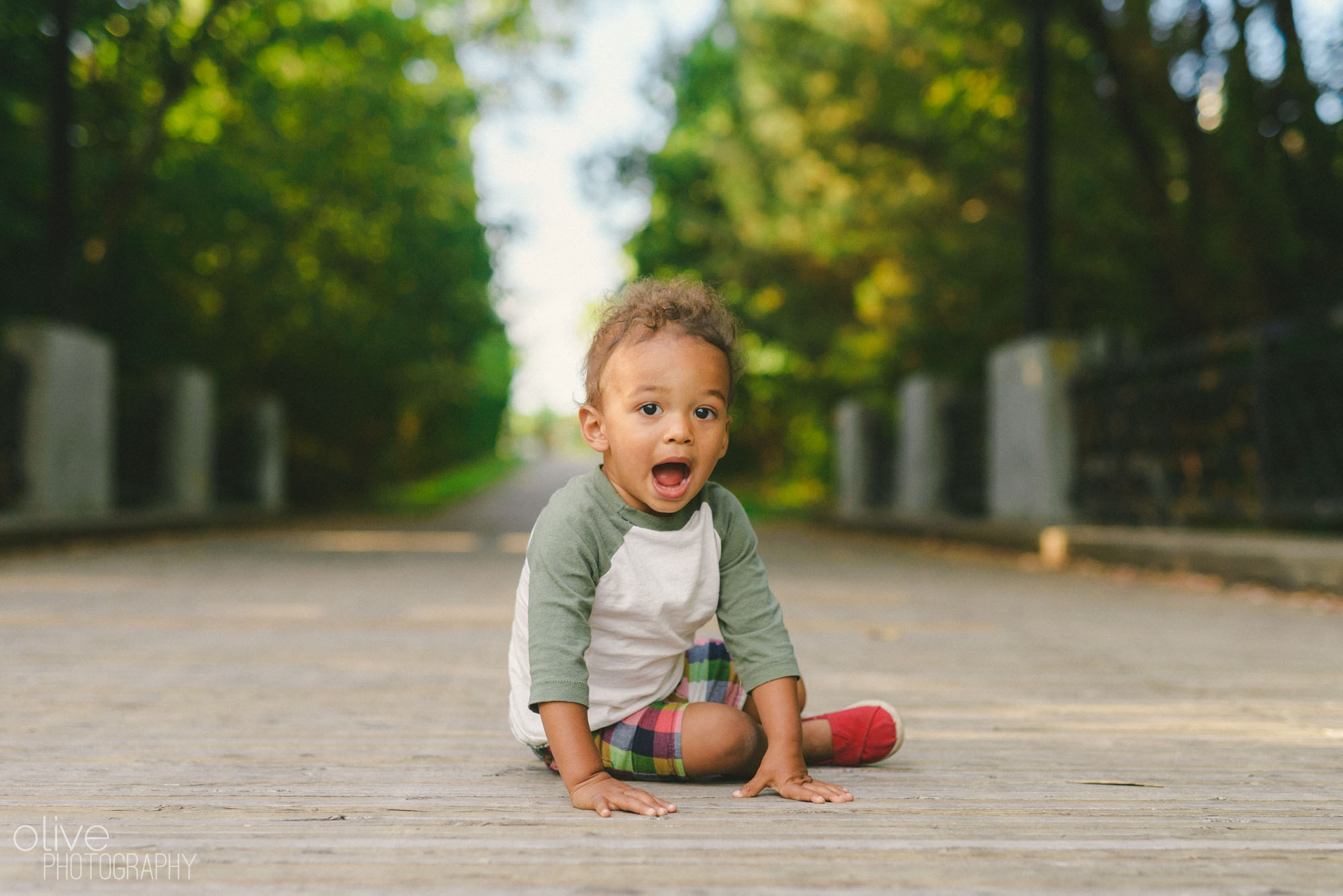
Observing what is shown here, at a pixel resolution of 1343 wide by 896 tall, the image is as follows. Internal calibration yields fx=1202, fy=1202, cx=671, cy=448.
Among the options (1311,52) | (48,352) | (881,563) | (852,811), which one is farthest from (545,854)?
(1311,52)

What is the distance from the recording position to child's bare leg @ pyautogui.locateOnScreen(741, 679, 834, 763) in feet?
8.26

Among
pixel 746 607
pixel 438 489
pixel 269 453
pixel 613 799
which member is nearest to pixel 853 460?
pixel 269 453

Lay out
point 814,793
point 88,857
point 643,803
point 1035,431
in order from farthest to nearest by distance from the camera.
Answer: point 1035,431 < point 814,793 < point 643,803 < point 88,857

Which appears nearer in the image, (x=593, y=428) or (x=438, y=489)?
(x=593, y=428)

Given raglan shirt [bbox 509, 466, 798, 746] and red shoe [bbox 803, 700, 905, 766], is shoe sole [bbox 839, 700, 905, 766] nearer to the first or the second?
red shoe [bbox 803, 700, 905, 766]

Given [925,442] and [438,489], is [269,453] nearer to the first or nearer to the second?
[925,442]

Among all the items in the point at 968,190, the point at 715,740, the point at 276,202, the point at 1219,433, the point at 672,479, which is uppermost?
the point at 276,202

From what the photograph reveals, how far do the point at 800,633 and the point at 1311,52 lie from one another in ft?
29.3

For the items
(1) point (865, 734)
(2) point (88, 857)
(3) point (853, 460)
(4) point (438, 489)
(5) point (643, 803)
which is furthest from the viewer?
(4) point (438, 489)

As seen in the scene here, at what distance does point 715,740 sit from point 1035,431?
8.85 m

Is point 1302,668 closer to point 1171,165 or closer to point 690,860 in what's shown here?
point 690,860

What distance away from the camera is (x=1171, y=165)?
15.5 m

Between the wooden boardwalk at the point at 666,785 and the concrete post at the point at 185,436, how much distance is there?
9.60 meters

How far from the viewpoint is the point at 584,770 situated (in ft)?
7.06
